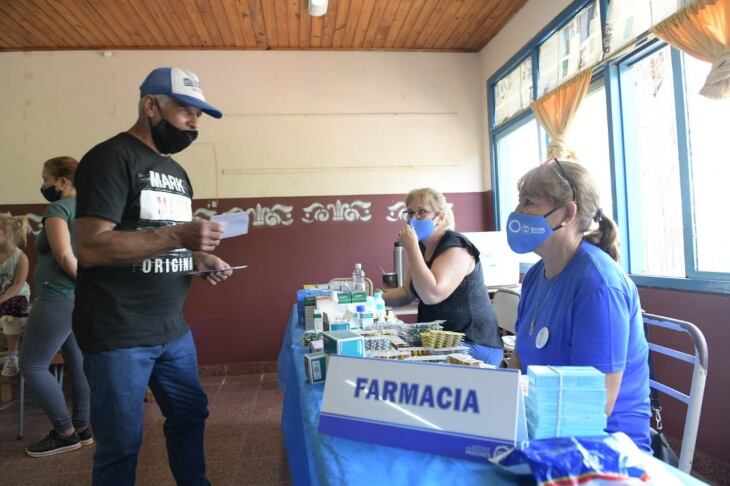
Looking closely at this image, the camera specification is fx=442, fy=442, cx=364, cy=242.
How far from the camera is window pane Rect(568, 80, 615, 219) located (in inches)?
118

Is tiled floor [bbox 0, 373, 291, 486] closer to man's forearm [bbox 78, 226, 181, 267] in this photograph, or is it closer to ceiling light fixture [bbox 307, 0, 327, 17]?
man's forearm [bbox 78, 226, 181, 267]

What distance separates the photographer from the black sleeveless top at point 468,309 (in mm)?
1917

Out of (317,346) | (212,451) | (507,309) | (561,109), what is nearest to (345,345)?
(317,346)

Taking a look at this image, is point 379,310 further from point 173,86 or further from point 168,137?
point 173,86

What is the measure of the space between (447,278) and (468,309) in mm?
185

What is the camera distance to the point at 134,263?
1413 mm

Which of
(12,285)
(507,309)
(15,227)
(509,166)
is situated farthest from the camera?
(509,166)

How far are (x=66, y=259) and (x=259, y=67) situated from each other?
2.83 meters

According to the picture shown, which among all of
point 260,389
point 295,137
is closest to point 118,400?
point 260,389

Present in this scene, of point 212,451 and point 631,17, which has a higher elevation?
point 631,17

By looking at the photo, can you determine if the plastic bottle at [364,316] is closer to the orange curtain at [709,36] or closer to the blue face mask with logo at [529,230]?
the blue face mask with logo at [529,230]

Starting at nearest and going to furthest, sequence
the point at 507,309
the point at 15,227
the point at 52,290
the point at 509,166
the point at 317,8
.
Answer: the point at 52,290 < the point at 507,309 < the point at 15,227 < the point at 317,8 < the point at 509,166

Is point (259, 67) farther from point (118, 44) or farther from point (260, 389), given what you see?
point (260, 389)

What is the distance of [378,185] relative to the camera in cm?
452
